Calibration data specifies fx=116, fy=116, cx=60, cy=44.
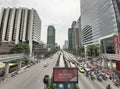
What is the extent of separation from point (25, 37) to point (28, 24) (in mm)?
14755

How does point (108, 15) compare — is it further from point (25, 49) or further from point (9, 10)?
point (9, 10)

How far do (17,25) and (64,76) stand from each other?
372ft

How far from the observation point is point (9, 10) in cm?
12800

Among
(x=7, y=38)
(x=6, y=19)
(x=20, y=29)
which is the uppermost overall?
(x=6, y=19)

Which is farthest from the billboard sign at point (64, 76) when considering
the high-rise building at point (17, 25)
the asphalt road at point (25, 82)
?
the high-rise building at point (17, 25)

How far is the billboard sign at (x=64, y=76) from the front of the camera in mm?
21328

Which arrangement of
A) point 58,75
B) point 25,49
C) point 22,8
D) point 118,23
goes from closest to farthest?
point 58,75 < point 118,23 < point 25,49 < point 22,8

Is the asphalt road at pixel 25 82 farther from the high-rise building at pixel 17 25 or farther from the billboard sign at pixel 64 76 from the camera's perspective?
the high-rise building at pixel 17 25

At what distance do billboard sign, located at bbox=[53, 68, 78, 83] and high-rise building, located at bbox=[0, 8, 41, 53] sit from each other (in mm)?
102464

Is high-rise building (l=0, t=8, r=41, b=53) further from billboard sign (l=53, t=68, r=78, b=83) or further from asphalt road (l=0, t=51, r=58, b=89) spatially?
billboard sign (l=53, t=68, r=78, b=83)

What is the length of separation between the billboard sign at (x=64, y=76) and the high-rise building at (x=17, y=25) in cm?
10246

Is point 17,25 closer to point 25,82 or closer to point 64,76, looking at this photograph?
point 25,82

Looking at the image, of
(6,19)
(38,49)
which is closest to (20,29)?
(6,19)

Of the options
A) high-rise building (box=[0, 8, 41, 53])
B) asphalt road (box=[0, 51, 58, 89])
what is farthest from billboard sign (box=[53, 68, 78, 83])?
high-rise building (box=[0, 8, 41, 53])
